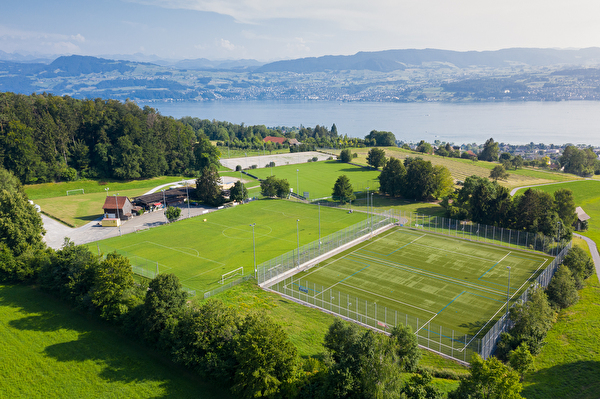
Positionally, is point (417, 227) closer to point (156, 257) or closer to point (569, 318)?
point (569, 318)

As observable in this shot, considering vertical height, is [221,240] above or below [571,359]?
above

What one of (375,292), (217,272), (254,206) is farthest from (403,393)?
(254,206)

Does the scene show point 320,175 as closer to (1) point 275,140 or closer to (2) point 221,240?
(2) point 221,240

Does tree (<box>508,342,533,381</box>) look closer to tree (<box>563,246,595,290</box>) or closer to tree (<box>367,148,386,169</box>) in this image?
tree (<box>563,246,595,290</box>)

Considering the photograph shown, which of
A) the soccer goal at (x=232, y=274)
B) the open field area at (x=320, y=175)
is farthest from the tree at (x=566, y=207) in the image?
the soccer goal at (x=232, y=274)

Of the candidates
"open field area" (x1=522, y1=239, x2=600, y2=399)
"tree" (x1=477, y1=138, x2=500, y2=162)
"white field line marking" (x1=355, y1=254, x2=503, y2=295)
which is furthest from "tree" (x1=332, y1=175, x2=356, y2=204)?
"tree" (x1=477, y1=138, x2=500, y2=162)

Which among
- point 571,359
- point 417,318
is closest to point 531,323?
point 571,359
